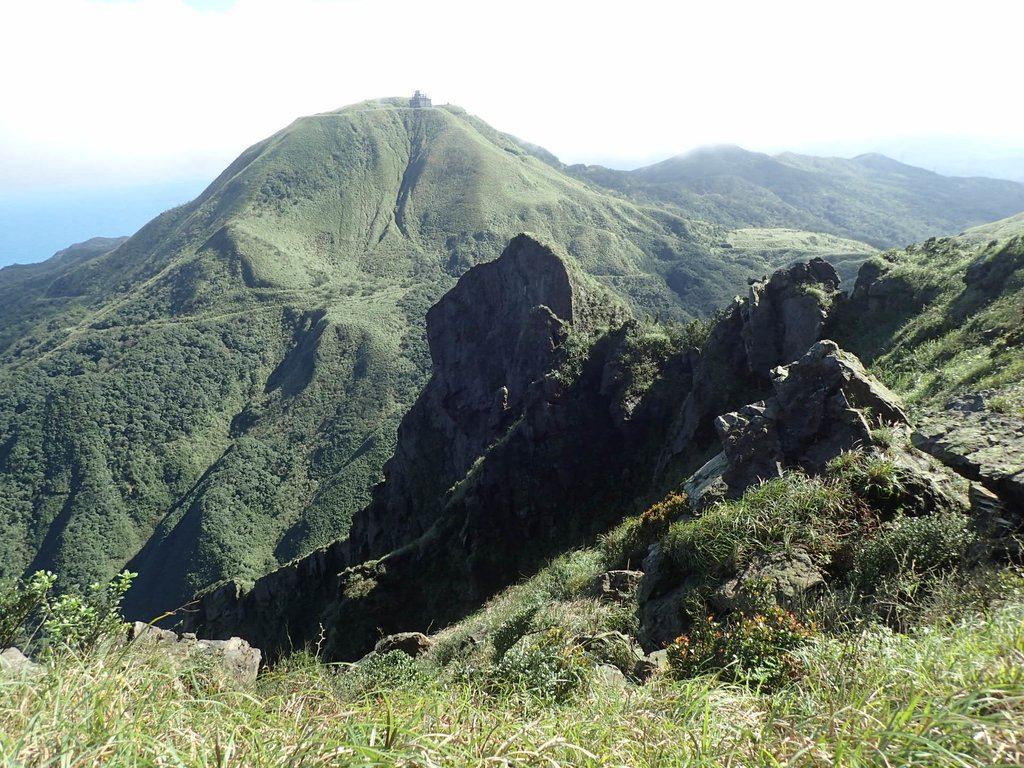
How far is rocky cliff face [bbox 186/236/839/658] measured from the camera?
2569 cm

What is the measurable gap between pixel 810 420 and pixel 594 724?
418 inches

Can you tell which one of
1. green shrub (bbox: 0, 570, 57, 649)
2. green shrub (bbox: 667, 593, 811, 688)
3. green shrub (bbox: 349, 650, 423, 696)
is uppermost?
green shrub (bbox: 0, 570, 57, 649)

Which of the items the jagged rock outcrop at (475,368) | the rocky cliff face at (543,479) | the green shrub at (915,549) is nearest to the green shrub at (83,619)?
the green shrub at (915,549)

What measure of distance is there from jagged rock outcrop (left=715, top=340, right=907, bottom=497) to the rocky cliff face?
10476 mm

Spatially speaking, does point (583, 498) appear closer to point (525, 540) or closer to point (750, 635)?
point (525, 540)

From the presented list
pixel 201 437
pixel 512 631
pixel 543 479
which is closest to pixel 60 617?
pixel 512 631

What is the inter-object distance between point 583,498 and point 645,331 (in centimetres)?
1267

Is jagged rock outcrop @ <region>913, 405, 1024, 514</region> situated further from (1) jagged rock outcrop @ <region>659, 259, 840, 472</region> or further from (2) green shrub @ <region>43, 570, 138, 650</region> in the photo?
(1) jagged rock outcrop @ <region>659, 259, 840, 472</region>

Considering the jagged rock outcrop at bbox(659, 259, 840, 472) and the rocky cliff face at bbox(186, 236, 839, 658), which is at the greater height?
the jagged rock outcrop at bbox(659, 259, 840, 472)

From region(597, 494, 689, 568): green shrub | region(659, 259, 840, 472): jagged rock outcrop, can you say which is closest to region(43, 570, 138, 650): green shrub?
region(597, 494, 689, 568): green shrub

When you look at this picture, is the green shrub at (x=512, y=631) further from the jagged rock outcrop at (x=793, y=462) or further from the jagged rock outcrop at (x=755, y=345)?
the jagged rock outcrop at (x=755, y=345)

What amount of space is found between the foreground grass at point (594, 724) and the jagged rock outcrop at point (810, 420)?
7.17 meters

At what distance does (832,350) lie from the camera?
516 inches

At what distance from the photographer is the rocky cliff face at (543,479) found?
84.3 ft
